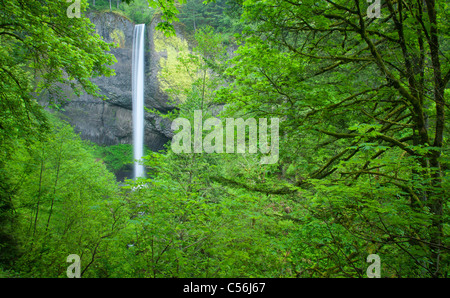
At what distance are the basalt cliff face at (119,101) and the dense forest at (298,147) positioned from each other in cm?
1965

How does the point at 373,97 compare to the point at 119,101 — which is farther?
the point at 119,101

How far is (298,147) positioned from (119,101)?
25.8 meters

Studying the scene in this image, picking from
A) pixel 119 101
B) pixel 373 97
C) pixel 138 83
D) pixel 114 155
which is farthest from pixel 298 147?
pixel 114 155

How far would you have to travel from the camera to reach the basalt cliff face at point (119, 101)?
24438mm

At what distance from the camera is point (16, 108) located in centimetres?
410

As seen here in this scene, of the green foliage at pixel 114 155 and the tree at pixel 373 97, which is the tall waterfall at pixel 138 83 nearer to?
the green foliage at pixel 114 155

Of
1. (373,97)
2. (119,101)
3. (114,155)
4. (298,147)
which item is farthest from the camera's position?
(114,155)

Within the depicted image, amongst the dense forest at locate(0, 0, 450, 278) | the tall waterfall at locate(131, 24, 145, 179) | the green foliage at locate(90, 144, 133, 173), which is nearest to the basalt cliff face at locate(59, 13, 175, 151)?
the tall waterfall at locate(131, 24, 145, 179)

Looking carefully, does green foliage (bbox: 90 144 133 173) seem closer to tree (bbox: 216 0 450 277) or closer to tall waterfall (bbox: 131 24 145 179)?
tall waterfall (bbox: 131 24 145 179)

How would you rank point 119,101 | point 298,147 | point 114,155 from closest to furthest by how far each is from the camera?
1. point 298,147
2. point 119,101
3. point 114,155

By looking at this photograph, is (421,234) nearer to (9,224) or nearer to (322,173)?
(322,173)

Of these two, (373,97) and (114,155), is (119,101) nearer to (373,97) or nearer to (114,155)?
(114,155)

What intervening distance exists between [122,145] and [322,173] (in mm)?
27029

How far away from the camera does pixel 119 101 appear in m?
25.5
